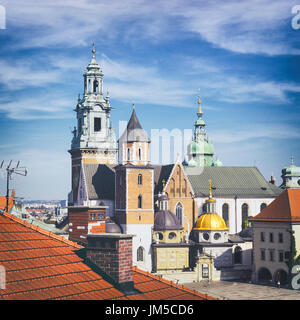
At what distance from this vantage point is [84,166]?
7056 cm

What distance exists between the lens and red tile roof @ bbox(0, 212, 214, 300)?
1392cm

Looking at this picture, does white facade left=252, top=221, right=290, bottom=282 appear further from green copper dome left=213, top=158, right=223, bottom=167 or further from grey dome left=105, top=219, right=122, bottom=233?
green copper dome left=213, top=158, right=223, bottom=167

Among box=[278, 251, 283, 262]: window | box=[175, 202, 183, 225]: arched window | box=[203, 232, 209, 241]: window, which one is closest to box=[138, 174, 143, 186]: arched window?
box=[175, 202, 183, 225]: arched window

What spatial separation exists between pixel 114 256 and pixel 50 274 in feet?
7.38

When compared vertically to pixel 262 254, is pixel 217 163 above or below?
above

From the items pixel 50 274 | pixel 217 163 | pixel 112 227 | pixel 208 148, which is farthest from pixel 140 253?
pixel 208 148

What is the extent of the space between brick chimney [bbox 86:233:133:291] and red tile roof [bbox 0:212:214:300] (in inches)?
13.5

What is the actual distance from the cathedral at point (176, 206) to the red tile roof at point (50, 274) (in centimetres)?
4132

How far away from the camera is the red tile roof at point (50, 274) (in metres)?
13.9

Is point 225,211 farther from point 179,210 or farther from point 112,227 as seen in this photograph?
point 112,227

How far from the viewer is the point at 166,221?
6241 centimetres
